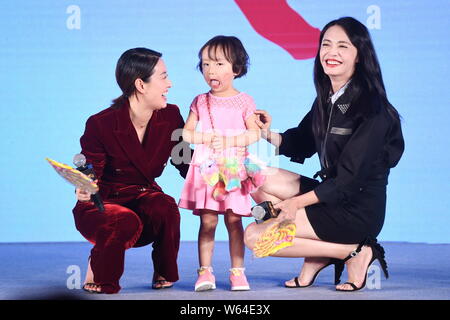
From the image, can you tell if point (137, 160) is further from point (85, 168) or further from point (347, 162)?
point (347, 162)

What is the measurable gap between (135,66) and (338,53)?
0.83m

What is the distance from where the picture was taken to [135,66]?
11.0 feet

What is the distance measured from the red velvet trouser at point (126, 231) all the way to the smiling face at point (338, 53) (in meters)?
0.84

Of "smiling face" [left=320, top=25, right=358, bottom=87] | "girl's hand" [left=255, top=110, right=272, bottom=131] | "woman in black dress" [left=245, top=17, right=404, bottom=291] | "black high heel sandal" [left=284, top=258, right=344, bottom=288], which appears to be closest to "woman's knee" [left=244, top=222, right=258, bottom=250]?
"woman in black dress" [left=245, top=17, right=404, bottom=291]

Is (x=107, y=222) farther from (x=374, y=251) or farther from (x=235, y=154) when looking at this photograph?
(x=374, y=251)

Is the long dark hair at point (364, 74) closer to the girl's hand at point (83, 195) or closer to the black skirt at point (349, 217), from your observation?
the black skirt at point (349, 217)

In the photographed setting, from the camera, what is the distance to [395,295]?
10.1ft

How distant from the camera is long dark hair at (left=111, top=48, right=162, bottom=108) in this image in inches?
132

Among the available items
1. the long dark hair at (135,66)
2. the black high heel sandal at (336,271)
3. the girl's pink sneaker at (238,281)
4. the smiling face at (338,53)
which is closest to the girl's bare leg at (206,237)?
the girl's pink sneaker at (238,281)

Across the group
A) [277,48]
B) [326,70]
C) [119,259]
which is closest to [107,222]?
[119,259]

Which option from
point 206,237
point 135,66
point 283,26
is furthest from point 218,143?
point 283,26

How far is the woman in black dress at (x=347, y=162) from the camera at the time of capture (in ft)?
10.2

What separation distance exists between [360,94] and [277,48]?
1.92m
